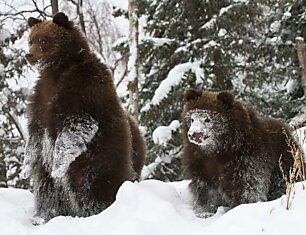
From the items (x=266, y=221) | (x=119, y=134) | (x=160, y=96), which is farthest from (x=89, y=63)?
(x=160, y=96)

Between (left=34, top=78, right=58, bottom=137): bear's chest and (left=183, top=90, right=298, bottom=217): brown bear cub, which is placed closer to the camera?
(left=183, top=90, right=298, bottom=217): brown bear cub

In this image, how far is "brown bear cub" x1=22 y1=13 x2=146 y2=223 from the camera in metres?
5.28


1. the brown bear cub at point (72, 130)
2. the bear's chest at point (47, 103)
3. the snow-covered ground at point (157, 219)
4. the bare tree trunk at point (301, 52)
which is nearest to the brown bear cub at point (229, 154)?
the snow-covered ground at point (157, 219)

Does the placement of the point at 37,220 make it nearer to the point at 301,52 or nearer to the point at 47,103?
the point at 47,103

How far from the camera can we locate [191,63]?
521 inches

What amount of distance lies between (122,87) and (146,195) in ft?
68.6

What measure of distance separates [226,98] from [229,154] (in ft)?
2.19

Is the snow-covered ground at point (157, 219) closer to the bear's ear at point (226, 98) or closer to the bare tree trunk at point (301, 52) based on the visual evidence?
the bear's ear at point (226, 98)

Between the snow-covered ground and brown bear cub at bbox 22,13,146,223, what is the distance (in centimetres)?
41

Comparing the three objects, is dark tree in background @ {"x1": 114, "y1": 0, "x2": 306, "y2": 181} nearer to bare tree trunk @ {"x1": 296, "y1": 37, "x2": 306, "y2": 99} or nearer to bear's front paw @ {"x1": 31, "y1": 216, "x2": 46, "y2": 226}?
bare tree trunk @ {"x1": 296, "y1": 37, "x2": 306, "y2": 99}

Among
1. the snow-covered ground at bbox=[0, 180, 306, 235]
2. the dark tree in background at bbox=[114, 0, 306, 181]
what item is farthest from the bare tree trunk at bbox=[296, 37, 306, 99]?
the snow-covered ground at bbox=[0, 180, 306, 235]

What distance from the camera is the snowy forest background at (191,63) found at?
13289mm

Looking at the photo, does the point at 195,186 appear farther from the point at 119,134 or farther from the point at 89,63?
the point at 89,63

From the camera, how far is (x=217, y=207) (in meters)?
5.38
